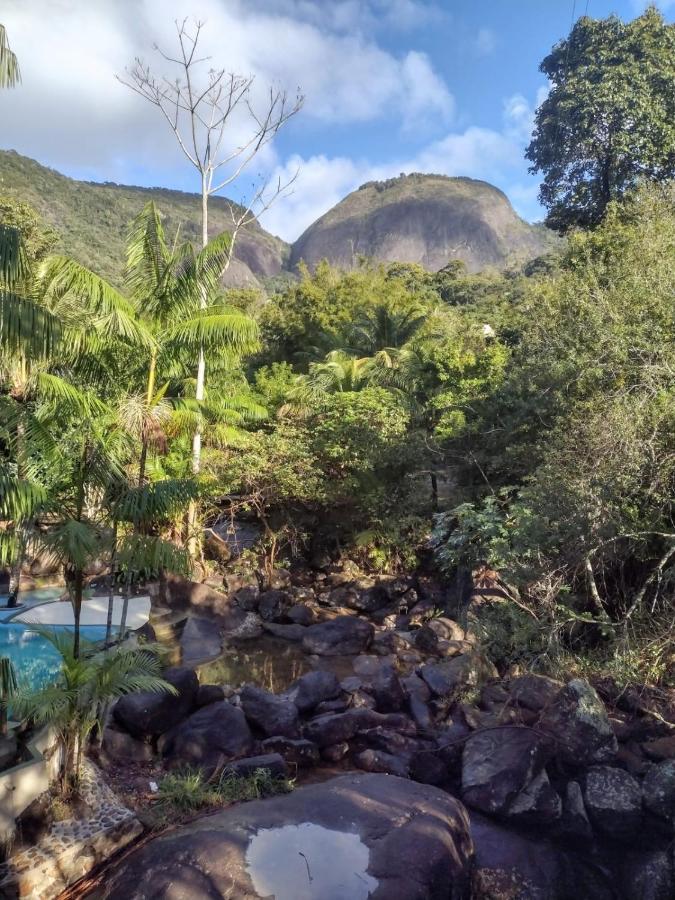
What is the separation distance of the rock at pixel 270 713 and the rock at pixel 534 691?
9.72ft

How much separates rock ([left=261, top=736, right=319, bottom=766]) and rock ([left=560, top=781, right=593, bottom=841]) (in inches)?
116

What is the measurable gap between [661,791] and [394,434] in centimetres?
930

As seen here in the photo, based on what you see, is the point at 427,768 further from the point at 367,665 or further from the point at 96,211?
the point at 96,211

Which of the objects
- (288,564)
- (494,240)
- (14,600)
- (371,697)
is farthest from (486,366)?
(494,240)

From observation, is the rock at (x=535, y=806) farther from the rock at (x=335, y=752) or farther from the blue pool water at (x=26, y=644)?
the blue pool water at (x=26, y=644)

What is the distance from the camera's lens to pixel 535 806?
6973 millimetres

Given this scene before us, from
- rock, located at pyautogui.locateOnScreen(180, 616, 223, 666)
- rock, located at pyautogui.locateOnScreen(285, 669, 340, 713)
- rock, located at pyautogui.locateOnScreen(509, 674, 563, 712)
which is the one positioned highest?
rock, located at pyautogui.locateOnScreen(509, 674, 563, 712)

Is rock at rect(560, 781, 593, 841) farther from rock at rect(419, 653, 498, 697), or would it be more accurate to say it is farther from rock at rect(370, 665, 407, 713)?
rock at rect(370, 665, 407, 713)

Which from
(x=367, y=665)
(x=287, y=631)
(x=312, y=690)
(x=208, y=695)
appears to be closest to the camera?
(x=208, y=695)

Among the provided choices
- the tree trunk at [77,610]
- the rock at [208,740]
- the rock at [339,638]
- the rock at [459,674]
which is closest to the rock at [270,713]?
the rock at [208,740]

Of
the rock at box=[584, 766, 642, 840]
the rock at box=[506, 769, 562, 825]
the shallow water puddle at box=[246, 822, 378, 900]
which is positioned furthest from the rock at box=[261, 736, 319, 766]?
the rock at box=[584, 766, 642, 840]

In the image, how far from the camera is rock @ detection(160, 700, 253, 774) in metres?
7.35

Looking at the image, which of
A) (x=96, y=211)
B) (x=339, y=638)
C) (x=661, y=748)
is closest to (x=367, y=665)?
(x=339, y=638)

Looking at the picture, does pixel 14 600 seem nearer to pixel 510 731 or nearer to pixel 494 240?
pixel 510 731
